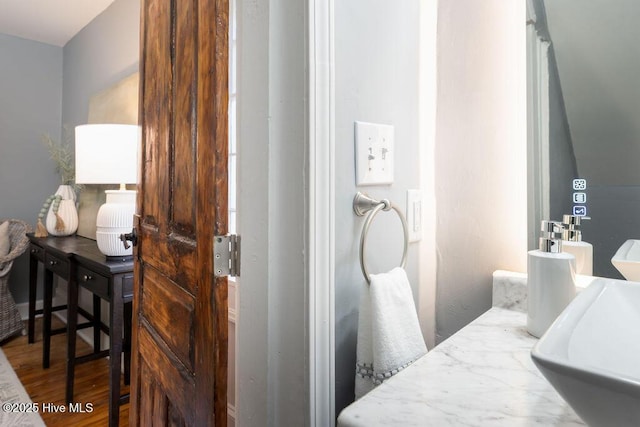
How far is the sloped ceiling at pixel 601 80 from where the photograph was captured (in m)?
0.70

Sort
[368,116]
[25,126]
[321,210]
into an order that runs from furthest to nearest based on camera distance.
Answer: [25,126], [368,116], [321,210]

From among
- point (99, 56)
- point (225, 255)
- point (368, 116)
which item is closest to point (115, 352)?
point (225, 255)

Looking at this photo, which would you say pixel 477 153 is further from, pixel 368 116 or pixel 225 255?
pixel 225 255

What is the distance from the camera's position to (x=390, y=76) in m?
0.80

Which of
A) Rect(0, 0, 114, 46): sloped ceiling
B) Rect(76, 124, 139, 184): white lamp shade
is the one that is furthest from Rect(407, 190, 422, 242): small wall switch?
Rect(0, 0, 114, 46): sloped ceiling

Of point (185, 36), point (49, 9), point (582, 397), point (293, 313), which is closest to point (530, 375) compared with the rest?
point (582, 397)

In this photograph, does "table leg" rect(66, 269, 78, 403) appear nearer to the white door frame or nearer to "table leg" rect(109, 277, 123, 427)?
"table leg" rect(109, 277, 123, 427)

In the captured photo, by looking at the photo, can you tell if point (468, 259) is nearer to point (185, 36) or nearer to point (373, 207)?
point (373, 207)

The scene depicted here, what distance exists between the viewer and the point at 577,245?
0.75 meters

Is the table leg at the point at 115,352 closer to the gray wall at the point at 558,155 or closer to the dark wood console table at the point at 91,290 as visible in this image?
the dark wood console table at the point at 91,290

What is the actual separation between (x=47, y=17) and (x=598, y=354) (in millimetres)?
3625

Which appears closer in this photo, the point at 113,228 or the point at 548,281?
the point at 548,281

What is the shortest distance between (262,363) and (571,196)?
0.70m

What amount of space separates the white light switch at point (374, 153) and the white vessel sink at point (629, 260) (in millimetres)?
451
